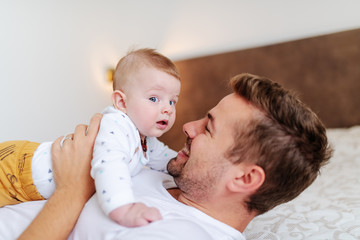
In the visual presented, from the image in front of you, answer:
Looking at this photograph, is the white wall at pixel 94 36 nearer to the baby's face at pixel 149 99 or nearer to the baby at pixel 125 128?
the baby at pixel 125 128

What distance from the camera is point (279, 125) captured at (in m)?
0.96

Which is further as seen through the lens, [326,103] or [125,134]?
[326,103]

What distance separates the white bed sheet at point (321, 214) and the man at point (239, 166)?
0.85ft

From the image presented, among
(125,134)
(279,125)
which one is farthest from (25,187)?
(279,125)

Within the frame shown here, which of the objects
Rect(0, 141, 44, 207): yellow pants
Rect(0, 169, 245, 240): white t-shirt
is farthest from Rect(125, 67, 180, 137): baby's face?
Rect(0, 141, 44, 207): yellow pants

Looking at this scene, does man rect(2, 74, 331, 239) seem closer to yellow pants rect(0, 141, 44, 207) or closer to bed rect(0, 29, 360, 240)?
yellow pants rect(0, 141, 44, 207)

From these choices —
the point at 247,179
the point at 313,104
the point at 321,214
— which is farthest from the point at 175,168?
the point at 313,104

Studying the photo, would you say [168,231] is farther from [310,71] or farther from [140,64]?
[310,71]

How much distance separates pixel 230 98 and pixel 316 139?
330 mm

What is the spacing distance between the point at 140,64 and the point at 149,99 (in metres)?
0.15

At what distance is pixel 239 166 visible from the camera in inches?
38.5

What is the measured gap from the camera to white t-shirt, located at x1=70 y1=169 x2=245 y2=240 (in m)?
0.74

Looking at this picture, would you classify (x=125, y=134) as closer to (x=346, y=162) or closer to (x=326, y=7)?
(x=346, y=162)

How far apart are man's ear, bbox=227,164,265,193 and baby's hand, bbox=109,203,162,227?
312 mm
